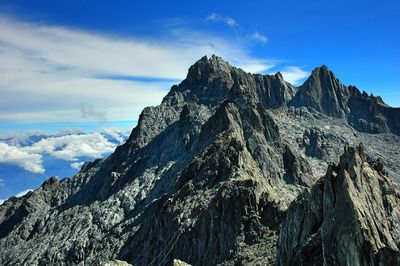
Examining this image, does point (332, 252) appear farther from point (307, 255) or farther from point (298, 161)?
point (298, 161)

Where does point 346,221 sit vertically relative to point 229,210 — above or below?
above

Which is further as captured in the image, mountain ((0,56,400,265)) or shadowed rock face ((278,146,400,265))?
mountain ((0,56,400,265))

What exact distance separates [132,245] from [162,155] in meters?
62.9

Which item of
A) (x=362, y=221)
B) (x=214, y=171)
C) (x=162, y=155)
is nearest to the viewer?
(x=362, y=221)

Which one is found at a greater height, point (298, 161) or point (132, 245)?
point (298, 161)

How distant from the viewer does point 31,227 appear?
655 ft

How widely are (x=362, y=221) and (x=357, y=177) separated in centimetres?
882

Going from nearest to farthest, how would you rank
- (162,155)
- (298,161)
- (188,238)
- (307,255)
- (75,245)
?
(307,255)
(188,238)
(75,245)
(298,161)
(162,155)

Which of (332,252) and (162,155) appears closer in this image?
(332,252)

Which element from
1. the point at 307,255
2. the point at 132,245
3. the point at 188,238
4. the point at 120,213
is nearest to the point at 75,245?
the point at 120,213

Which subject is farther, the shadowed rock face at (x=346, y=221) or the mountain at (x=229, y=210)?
the mountain at (x=229, y=210)

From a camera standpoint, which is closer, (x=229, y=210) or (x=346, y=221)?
(x=346, y=221)

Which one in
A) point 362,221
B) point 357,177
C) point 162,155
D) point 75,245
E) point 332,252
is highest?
point 162,155

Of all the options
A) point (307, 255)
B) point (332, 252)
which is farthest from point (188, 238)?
point (332, 252)
